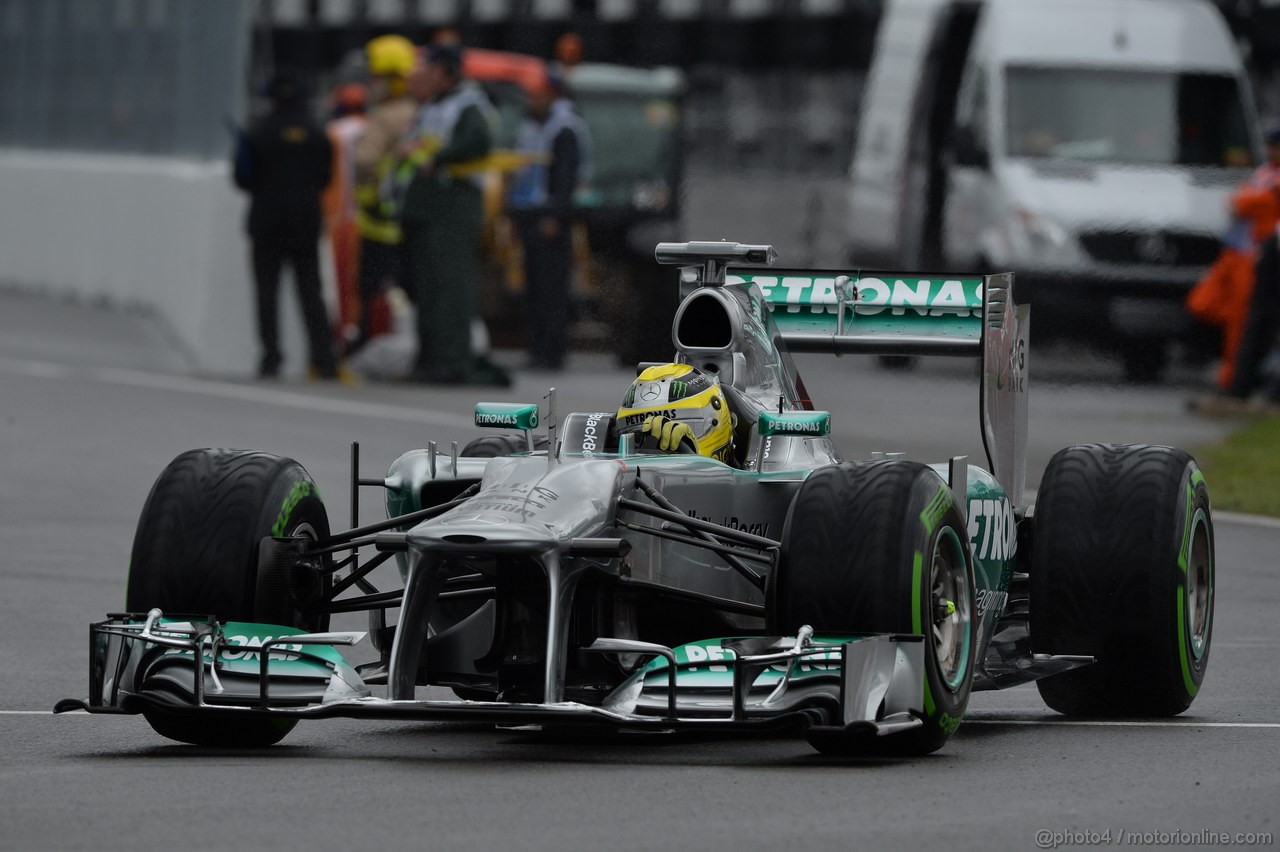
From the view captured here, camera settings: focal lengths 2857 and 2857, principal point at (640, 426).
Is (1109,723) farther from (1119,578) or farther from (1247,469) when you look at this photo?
(1247,469)

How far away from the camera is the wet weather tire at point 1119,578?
9.18m

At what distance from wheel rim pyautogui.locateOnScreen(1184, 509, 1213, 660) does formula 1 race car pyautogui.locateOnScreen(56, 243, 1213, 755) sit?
13 mm

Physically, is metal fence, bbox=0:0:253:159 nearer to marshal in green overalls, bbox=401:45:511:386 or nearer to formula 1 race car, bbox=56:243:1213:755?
marshal in green overalls, bbox=401:45:511:386

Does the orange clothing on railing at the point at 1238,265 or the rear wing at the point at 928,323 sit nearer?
the rear wing at the point at 928,323

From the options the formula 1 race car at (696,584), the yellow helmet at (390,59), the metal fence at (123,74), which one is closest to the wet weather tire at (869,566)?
the formula 1 race car at (696,584)

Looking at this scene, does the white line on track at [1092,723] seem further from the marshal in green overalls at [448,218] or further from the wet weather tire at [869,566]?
the marshal in green overalls at [448,218]

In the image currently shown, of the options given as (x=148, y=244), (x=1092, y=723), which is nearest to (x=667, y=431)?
(x=1092, y=723)

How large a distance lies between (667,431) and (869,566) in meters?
1.28

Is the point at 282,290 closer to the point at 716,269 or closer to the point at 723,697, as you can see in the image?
the point at 716,269

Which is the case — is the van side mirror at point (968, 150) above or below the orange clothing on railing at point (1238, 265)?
above

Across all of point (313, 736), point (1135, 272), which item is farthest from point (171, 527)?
point (1135, 272)

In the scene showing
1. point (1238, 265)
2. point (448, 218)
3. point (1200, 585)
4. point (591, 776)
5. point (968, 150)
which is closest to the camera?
point (591, 776)

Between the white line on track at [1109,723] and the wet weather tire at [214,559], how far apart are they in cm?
236

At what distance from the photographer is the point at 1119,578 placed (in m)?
9.17
